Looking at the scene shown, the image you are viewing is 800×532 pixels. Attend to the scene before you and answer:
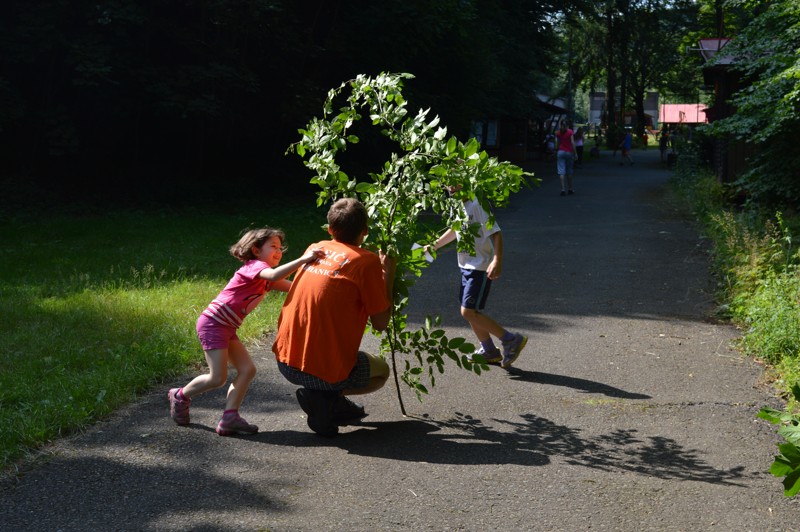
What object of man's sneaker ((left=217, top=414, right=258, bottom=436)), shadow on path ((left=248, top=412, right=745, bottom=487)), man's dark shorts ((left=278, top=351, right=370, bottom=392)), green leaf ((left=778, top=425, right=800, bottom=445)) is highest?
green leaf ((left=778, top=425, right=800, bottom=445))

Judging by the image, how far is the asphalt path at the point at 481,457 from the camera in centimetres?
428

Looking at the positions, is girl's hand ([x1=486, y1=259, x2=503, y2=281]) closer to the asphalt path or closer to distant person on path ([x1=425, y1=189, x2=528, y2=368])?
distant person on path ([x1=425, y1=189, x2=528, y2=368])

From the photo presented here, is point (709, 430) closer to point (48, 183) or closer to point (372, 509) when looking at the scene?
point (372, 509)

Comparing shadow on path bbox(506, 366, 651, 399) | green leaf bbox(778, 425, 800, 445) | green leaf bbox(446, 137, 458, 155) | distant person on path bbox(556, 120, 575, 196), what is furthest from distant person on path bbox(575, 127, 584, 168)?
green leaf bbox(778, 425, 800, 445)

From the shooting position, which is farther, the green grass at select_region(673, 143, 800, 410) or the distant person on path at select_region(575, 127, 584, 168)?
the distant person on path at select_region(575, 127, 584, 168)

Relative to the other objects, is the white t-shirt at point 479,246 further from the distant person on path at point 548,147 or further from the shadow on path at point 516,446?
the distant person on path at point 548,147

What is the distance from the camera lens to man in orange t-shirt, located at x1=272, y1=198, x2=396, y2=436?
512cm

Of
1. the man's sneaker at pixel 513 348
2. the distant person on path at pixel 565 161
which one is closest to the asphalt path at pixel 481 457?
the man's sneaker at pixel 513 348

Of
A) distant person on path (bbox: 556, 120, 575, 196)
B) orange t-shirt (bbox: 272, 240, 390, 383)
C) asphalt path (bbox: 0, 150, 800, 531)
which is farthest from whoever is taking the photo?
distant person on path (bbox: 556, 120, 575, 196)

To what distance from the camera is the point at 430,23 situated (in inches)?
800

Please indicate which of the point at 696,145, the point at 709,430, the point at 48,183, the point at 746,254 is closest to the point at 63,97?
the point at 48,183

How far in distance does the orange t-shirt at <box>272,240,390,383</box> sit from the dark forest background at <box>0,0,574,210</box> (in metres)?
14.3

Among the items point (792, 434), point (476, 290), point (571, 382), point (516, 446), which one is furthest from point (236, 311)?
point (792, 434)

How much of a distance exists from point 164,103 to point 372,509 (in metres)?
15.8
